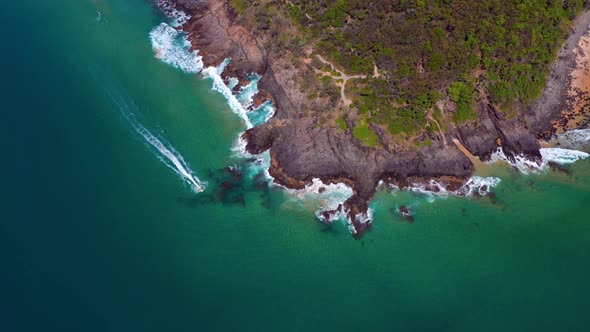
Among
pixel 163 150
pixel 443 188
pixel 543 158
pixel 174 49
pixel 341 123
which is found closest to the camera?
pixel 443 188

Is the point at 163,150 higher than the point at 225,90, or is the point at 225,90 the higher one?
the point at 225,90

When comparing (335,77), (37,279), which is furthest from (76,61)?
(335,77)

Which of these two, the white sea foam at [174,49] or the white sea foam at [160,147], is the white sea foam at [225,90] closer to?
the white sea foam at [174,49]

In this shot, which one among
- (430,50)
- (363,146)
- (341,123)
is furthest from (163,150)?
(430,50)

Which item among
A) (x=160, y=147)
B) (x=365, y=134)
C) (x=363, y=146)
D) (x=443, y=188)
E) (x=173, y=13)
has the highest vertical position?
(x=173, y=13)

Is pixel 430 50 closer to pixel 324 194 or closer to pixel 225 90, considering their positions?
pixel 324 194

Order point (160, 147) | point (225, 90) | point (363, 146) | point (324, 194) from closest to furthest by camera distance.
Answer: point (324, 194)
point (363, 146)
point (160, 147)
point (225, 90)
